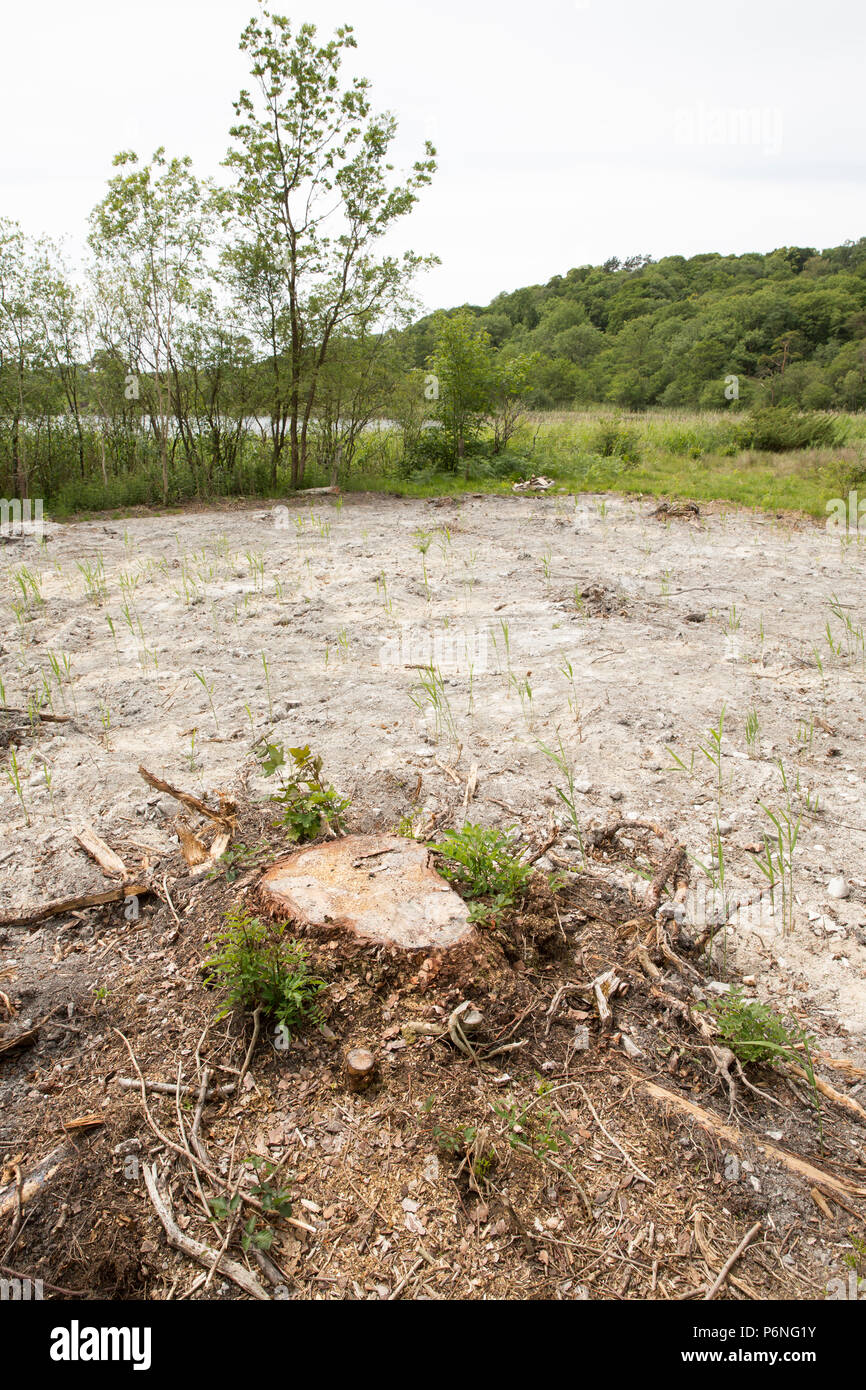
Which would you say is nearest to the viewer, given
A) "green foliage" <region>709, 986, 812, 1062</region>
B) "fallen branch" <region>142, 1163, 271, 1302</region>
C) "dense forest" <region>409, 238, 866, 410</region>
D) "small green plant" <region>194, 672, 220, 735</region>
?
"fallen branch" <region>142, 1163, 271, 1302</region>

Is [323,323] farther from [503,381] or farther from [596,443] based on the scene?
[596,443]

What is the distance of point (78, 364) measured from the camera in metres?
12.7

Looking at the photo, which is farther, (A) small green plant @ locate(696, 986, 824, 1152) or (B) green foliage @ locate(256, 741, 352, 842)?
(B) green foliage @ locate(256, 741, 352, 842)

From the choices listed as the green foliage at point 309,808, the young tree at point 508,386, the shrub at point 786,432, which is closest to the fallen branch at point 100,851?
the green foliage at point 309,808

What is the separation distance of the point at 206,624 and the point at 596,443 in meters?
13.3

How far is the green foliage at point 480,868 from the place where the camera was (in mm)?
2469

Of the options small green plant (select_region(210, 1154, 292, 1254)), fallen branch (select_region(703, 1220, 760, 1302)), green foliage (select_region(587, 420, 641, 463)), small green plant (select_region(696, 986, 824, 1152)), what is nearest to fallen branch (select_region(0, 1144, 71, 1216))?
small green plant (select_region(210, 1154, 292, 1254))

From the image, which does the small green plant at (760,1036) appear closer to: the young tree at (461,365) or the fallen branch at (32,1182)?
the fallen branch at (32,1182)

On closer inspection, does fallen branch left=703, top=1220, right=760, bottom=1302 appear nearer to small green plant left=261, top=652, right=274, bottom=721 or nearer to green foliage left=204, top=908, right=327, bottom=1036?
green foliage left=204, top=908, right=327, bottom=1036

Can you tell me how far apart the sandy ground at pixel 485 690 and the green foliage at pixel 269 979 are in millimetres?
1056

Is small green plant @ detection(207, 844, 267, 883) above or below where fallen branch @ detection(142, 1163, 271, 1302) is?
above

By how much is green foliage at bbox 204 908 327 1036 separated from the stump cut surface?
148 mm

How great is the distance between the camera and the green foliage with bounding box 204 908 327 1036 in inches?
82.0
